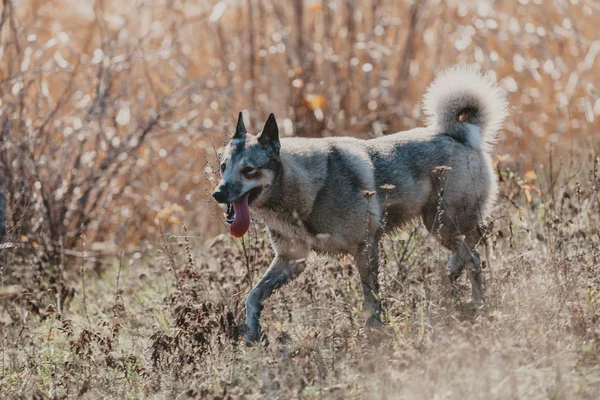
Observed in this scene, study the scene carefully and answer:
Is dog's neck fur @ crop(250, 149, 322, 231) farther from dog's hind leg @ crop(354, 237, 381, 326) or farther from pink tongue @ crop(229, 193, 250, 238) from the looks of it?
dog's hind leg @ crop(354, 237, 381, 326)

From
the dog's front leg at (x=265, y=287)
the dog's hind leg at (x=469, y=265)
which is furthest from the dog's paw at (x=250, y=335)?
the dog's hind leg at (x=469, y=265)

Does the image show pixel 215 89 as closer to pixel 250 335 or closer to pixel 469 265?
pixel 469 265

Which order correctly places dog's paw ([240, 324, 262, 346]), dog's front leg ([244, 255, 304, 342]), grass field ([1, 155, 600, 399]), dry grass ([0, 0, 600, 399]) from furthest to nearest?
dog's front leg ([244, 255, 304, 342]) → dog's paw ([240, 324, 262, 346]) → dry grass ([0, 0, 600, 399]) → grass field ([1, 155, 600, 399])

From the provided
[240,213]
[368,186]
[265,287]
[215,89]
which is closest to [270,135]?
[240,213]

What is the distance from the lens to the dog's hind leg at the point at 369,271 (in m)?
5.33

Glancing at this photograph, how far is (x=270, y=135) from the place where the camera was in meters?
5.36

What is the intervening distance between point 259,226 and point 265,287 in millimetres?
1431

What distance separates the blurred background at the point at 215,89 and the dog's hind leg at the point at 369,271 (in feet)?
8.52

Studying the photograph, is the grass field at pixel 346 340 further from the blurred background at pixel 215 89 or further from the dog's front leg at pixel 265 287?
the blurred background at pixel 215 89

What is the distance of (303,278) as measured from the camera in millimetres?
6066

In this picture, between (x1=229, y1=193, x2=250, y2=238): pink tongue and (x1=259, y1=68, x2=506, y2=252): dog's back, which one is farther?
(x1=259, y1=68, x2=506, y2=252): dog's back

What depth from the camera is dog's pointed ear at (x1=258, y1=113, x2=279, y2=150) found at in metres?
5.32

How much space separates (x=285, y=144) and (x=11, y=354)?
2000 millimetres

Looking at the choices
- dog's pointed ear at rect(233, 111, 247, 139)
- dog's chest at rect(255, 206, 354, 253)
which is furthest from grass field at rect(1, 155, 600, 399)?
dog's pointed ear at rect(233, 111, 247, 139)
